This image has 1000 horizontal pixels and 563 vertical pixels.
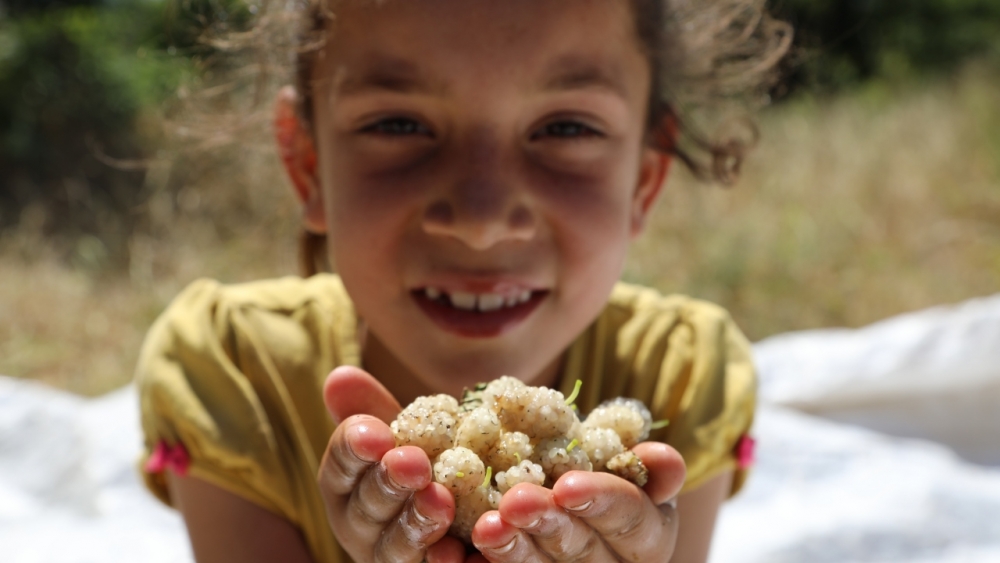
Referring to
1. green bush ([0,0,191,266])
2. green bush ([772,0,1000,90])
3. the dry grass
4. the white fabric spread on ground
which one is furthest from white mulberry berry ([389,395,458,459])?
green bush ([772,0,1000,90])

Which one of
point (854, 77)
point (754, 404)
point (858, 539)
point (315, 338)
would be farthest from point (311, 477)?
point (854, 77)

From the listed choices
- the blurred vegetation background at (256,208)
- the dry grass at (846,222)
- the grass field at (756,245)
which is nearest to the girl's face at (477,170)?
the blurred vegetation background at (256,208)

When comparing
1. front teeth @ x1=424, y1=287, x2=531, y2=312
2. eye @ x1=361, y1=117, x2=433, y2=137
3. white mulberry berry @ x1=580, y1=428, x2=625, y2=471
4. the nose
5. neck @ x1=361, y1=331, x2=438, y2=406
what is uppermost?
eye @ x1=361, y1=117, x2=433, y2=137

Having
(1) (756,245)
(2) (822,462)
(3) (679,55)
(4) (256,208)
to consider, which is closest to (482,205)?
(3) (679,55)

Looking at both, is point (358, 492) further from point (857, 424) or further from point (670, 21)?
point (857, 424)

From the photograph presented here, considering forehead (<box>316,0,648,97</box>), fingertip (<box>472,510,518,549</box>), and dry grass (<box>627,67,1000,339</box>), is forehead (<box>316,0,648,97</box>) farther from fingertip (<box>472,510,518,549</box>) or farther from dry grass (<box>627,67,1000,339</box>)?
dry grass (<box>627,67,1000,339</box>)

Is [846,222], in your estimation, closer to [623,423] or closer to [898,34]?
[623,423]
